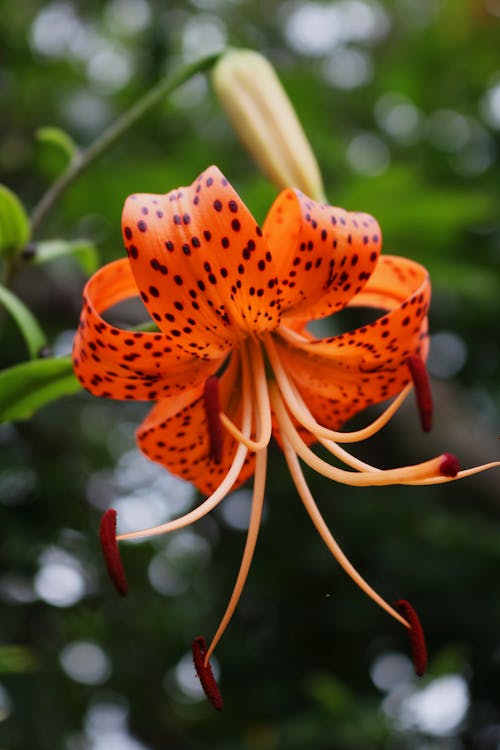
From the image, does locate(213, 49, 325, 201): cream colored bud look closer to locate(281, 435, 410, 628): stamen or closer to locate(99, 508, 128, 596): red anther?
locate(281, 435, 410, 628): stamen

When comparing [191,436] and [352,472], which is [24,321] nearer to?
[191,436]

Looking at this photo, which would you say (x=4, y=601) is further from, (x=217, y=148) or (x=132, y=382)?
(x=132, y=382)

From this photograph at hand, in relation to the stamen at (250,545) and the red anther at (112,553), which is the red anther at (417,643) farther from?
the red anther at (112,553)

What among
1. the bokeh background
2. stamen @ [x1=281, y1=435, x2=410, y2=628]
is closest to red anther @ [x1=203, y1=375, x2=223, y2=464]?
stamen @ [x1=281, y1=435, x2=410, y2=628]

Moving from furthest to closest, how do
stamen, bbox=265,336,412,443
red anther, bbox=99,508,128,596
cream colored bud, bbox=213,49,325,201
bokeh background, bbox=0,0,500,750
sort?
bokeh background, bbox=0,0,500,750 → cream colored bud, bbox=213,49,325,201 → stamen, bbox=265,336,412,443 → red anther, bbox=99,508,128,596

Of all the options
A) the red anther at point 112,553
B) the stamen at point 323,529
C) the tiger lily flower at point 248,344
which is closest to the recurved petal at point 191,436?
the tiger lily flower at point 248,344

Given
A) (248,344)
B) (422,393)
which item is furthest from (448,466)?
(248,344)

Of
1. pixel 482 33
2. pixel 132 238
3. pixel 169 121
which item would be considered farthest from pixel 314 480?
pixel 132 238
